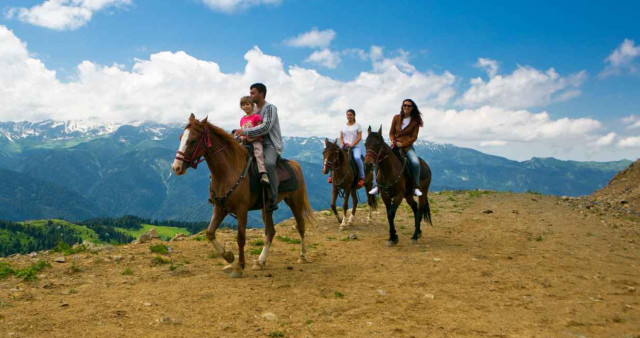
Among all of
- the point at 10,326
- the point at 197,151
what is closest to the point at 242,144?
the point at 197,151

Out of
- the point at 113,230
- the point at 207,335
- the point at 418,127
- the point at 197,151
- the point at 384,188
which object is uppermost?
the point at 418,127

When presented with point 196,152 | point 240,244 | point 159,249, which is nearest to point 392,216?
point 240,244

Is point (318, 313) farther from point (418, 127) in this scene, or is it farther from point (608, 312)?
point (418, 127)

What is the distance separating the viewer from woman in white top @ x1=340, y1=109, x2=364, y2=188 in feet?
54.2

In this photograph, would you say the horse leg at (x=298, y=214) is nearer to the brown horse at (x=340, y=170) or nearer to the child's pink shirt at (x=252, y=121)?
the child's pink shirt at (x=252, y=121)

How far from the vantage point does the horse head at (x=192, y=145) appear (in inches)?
312

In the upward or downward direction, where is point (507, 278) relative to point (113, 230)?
upward

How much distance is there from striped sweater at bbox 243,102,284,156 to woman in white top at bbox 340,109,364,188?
6.91m

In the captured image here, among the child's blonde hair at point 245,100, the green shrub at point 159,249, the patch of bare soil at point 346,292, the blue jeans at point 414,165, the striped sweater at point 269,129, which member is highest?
the child's blonde hair at point 245,100

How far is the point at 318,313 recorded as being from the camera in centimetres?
651

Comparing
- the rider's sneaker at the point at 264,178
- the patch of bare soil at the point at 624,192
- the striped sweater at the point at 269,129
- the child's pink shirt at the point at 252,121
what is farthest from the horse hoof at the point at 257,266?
the patch of bare soil at the point at 624,192

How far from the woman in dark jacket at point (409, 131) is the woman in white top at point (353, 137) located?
328 cm

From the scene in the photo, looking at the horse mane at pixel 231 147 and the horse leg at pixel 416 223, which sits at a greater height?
the horse mane at pixel 231 147

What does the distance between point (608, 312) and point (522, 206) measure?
19.1 m
